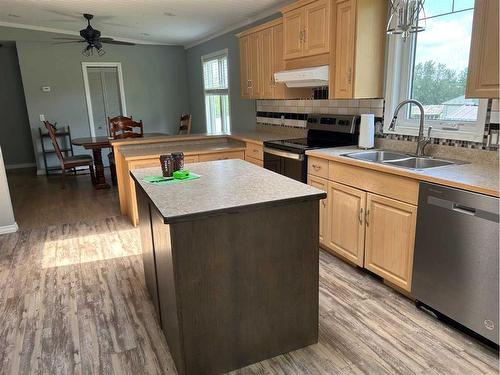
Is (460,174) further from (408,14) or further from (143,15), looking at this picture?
(143,15)

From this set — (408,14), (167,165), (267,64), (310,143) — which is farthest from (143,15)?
(408,14)

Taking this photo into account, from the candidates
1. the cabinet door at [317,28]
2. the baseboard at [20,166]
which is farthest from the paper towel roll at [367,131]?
the baseboard at [20,166]

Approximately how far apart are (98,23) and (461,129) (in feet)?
17.8

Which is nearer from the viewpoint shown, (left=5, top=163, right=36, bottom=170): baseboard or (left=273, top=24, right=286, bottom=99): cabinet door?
(left=273, top=24, right=286, bottom=99): cabinet door

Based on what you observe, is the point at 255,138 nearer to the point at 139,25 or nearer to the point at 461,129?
the point at 461,129

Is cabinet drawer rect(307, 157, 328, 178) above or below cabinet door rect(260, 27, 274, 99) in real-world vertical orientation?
below

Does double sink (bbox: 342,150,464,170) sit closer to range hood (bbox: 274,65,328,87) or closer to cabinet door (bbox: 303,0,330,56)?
range hood (bbox: 274,65,328,87)

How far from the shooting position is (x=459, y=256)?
76.4 inches

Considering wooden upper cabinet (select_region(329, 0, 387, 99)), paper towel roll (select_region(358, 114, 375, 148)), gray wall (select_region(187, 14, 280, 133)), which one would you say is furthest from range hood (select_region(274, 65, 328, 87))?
gray wall (select_region(187, 14, 280, 133))

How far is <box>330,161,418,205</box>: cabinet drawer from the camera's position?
219cm

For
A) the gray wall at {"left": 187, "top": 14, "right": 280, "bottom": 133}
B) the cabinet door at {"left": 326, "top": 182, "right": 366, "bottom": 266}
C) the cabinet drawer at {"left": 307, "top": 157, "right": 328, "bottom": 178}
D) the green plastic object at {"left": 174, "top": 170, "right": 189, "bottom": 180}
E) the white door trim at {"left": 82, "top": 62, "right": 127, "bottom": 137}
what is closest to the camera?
the green plastic object at {"left": 174, "top": 170, "right": 189, "bottom": 180}

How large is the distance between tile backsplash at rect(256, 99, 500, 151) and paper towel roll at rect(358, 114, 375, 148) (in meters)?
0.11

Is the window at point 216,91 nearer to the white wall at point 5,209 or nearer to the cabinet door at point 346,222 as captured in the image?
the white wall at point 5,209

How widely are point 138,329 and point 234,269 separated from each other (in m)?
0.88
